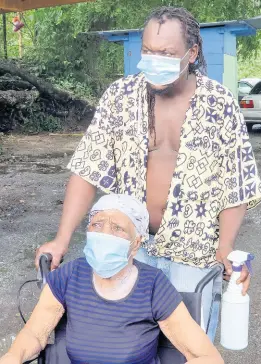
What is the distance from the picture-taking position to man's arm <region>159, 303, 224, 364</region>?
2008 mm

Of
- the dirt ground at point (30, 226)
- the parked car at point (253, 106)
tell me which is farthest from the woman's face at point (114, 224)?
the parked car at point (253, 106)

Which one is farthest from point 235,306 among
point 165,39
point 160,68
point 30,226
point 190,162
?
point 30,226

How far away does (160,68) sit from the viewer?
2238 millimetres

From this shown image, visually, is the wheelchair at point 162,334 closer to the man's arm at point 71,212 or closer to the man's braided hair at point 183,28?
the man's arm at point 71,212

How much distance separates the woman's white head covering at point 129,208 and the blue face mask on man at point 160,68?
1.61 feet

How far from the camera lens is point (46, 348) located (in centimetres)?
224

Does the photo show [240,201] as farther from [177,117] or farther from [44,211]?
[44,211]

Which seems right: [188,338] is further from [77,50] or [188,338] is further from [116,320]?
[77,50]

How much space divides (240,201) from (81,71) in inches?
640

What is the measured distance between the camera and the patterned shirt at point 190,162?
235 centimetres

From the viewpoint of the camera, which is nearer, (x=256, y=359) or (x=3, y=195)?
(x=256, y=359)

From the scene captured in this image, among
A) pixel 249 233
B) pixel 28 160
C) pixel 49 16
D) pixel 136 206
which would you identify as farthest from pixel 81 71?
pixel 136 206

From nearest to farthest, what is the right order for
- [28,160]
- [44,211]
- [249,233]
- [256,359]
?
[256,359] < [249,233] < [44,211] < [28,160]

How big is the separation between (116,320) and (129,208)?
0.40m
